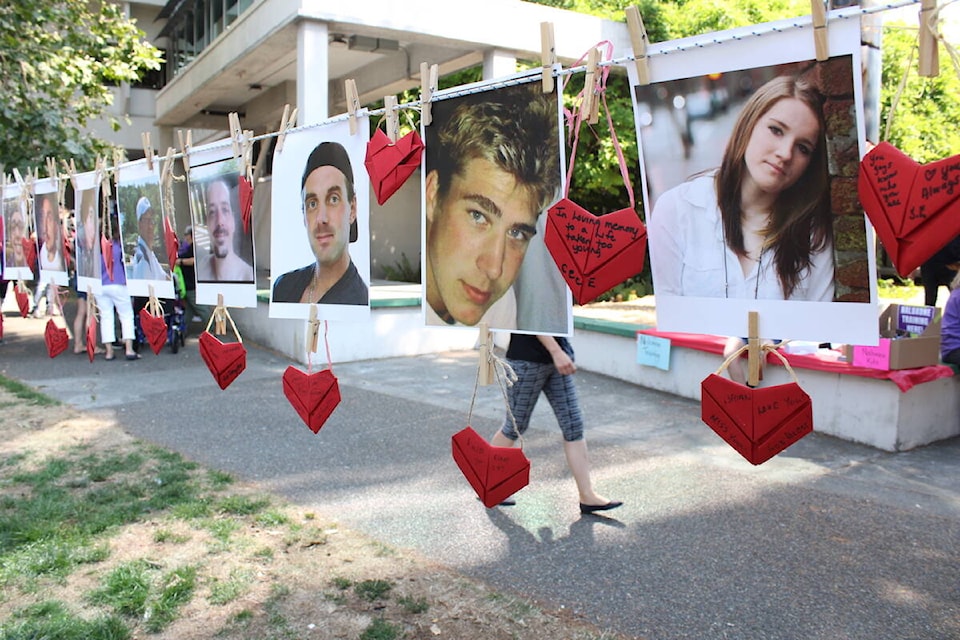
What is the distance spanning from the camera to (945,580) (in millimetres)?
3564

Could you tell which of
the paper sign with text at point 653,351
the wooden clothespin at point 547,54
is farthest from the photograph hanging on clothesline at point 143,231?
the paper sign with text at point 653,351

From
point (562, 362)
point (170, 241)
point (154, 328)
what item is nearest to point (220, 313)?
point (154, 328)

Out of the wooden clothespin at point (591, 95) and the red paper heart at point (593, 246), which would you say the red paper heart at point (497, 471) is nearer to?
the red paper heart at point (593, 246)

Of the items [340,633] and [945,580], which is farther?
[945,580]

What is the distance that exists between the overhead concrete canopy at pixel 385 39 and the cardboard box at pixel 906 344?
Answer: 5.87 metres

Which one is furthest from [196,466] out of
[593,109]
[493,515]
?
[593,109]

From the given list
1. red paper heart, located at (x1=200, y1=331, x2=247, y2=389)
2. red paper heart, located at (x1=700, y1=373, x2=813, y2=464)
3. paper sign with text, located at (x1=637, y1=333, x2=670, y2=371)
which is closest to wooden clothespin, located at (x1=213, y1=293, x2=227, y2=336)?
red paper heart, located at (x1=200, y1=331, x2=247, y2=389)

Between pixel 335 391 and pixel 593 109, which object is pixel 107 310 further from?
pixel 593 109

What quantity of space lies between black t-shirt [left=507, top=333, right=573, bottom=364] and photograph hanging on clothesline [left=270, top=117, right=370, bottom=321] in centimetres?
128

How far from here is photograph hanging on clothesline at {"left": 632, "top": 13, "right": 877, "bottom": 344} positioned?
188 centimetres

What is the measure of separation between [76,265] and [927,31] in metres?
4.88

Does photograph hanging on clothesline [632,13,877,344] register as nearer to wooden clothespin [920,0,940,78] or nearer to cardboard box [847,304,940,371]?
wooden clothespin [920,0,940,78]

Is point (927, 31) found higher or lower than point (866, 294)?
higher

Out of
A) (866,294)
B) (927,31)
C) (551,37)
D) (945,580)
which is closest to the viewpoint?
(927,31)
